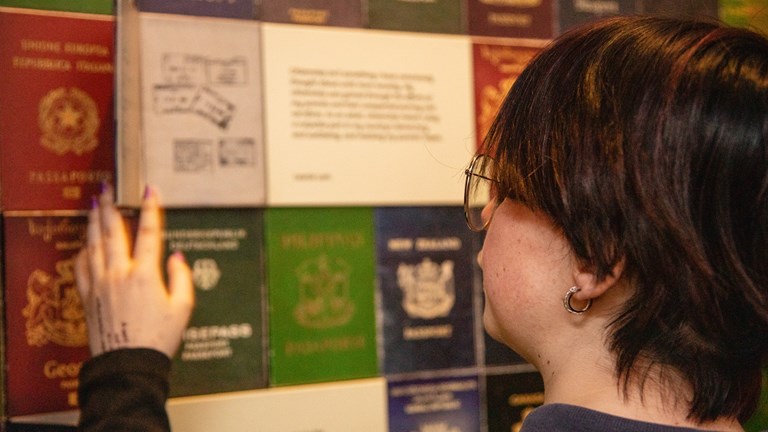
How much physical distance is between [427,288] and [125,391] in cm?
60

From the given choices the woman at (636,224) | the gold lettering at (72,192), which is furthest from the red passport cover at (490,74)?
the gold lettering at (72,192)

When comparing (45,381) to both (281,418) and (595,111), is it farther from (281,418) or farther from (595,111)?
(595,111)

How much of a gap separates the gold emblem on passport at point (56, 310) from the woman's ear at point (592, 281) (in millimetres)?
791

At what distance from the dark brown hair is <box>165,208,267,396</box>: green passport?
0.60m

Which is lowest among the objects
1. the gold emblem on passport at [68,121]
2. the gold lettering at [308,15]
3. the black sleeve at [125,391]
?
the black sleeve at [125,391]

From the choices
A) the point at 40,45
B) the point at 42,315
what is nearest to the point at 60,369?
the point at 42,315

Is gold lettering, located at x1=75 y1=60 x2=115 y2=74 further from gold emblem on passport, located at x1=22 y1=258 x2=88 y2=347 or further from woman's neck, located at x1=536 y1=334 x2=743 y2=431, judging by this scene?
woman's neck, located at x1=536 y1=334 x2=743 y2=431

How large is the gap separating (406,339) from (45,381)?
61cm

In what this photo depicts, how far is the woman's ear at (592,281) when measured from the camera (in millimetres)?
829

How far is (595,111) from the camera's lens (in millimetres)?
829

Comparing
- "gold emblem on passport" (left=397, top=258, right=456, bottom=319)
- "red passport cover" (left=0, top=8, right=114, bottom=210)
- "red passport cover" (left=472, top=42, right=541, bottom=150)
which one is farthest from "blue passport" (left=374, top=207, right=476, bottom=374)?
"red passport cover" (left=0, top=8, right=114, bottom=210)

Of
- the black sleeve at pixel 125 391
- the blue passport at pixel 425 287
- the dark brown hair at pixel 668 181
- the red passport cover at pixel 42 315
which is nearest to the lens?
the dark brown hair at pixel 668 181

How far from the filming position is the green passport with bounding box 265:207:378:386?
1373mm

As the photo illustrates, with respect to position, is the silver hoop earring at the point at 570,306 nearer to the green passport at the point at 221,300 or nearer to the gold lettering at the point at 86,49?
the green passport at the point at 221,300
